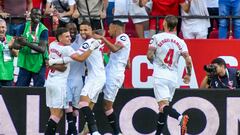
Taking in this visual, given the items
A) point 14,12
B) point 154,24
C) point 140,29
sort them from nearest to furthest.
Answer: point 14,12
point 154,24
point 140,29

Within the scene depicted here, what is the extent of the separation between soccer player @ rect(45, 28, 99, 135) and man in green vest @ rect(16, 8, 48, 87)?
1098mm

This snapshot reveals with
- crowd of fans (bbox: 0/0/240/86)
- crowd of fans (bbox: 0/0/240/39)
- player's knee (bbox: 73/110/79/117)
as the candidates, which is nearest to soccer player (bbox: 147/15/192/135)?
player's knee (bbox: 73/110/79/117)

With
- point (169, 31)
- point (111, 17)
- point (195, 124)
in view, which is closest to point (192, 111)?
point (195, 124)

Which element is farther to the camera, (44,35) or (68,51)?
(44,35)

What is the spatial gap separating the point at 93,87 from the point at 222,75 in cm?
244

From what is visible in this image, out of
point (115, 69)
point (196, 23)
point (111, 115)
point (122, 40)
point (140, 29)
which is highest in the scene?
point (196, 23)

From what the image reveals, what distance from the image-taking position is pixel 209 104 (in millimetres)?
18891

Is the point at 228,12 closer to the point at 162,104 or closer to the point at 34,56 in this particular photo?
the point at 162,104

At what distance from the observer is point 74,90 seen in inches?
724

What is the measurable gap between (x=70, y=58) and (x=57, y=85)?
0.51 meters

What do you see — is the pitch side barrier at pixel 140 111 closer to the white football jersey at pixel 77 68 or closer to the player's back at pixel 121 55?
the player's back at pixel 121 55

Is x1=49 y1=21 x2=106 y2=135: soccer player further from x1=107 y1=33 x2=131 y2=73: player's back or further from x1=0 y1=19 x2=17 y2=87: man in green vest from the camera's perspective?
x1=0 y1=19 x2=17 y2=87: man in green vest

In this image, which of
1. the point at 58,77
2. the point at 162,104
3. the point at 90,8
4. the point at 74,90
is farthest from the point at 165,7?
the point at 58,77

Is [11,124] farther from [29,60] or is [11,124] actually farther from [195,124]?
[195,124]
